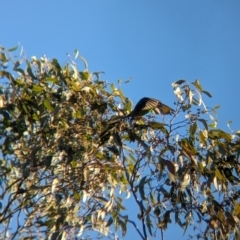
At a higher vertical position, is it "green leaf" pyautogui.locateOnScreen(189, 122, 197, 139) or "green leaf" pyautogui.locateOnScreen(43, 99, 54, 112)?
"green leaf" pyautogui.locateOnScreen(43, 99, 54, 112)

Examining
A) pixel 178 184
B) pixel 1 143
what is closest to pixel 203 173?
pixel 178 184

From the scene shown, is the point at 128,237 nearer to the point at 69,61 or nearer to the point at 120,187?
the point at 120,187

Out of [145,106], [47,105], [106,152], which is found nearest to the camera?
[145,106]

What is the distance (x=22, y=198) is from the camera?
7.86 ft

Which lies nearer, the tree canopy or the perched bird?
the perched bird

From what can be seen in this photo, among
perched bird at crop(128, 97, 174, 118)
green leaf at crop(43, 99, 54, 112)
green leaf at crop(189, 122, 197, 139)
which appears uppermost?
green leaf at crop(43, 99, 54, 112)

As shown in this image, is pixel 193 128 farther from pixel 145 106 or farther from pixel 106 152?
pixel 106 152

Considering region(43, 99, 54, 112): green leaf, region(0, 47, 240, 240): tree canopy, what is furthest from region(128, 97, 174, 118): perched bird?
region(43, 99, 54, 112): green leaf

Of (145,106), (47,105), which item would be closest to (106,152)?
(47,105)

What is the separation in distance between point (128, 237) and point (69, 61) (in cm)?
71

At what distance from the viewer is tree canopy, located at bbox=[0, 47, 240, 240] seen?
207 cm

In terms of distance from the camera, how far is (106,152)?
232 centimetres

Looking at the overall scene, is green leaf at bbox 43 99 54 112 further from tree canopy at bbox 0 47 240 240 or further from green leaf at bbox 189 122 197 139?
green leaf at bbox 189 122 197 139

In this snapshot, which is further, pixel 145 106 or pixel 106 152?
pixel 106 152
